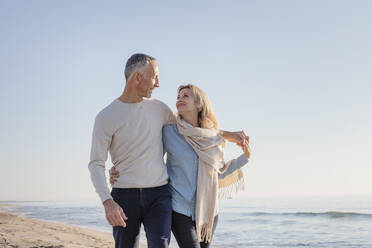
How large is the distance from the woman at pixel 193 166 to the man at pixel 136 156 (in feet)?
0.46

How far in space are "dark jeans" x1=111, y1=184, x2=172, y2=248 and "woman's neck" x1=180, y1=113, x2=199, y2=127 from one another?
67cm

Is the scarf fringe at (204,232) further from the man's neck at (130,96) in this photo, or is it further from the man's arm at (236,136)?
the man's neck at (130,96)

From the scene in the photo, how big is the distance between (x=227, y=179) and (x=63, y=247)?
512 cm

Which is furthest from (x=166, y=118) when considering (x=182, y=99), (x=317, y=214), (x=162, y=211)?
(x=317, y=214)

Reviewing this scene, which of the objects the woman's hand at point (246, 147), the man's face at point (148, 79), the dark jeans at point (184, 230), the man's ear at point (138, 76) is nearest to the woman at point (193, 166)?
the dark jeans at point (184, 230)

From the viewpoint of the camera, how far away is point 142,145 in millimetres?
3096

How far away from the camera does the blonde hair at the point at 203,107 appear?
136 inches

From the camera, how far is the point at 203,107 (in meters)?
3.49

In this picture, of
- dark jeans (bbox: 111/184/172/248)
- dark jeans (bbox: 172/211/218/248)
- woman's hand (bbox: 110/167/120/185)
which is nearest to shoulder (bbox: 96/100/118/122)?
woman's hand (bbox: 110/167/120/185)

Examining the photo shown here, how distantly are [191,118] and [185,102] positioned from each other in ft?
0.52

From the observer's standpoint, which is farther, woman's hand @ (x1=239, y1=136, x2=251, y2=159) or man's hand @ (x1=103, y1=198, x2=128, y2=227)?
woman's hand @ (x1=239, y1=136, x2=251, y2=159)

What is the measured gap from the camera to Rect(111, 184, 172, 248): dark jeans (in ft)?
9.87

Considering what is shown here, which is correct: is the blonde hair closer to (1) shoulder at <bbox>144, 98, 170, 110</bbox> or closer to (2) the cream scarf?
(2) the cream scarf

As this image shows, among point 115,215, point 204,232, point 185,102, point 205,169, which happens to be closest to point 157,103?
point 185,102
